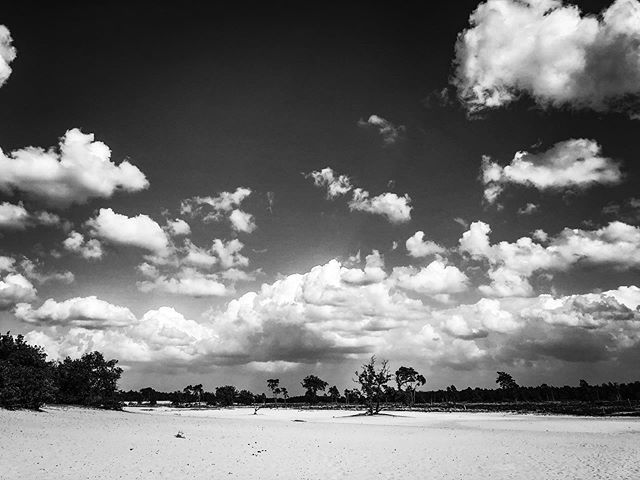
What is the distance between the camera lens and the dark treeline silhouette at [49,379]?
43000 millimetres

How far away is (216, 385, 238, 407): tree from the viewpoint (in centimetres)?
18288

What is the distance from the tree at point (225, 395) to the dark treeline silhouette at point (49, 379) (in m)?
110

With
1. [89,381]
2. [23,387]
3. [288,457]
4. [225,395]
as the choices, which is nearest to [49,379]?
[23,387]

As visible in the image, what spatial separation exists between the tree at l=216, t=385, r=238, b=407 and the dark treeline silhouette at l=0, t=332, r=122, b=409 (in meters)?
110

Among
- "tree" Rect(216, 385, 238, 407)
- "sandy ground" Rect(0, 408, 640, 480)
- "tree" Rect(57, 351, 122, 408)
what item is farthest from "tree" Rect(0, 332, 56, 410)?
"tree" Rect(216, 385, 238, 407)

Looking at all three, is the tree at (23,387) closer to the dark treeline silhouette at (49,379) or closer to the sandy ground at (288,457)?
the dark treeline silhouette at (49,379)

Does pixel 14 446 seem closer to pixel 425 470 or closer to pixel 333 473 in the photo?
pixel 333 473

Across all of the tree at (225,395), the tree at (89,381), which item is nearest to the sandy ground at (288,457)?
the tree at (89,381)

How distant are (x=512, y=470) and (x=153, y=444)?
1918 centimetres

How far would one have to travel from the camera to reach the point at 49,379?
52.0 m

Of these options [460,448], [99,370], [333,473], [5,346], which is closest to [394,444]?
[460,448]

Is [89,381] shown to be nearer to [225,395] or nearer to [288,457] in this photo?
[288,457]

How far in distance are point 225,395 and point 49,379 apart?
140 metres

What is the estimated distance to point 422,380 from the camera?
198750 millimetres
